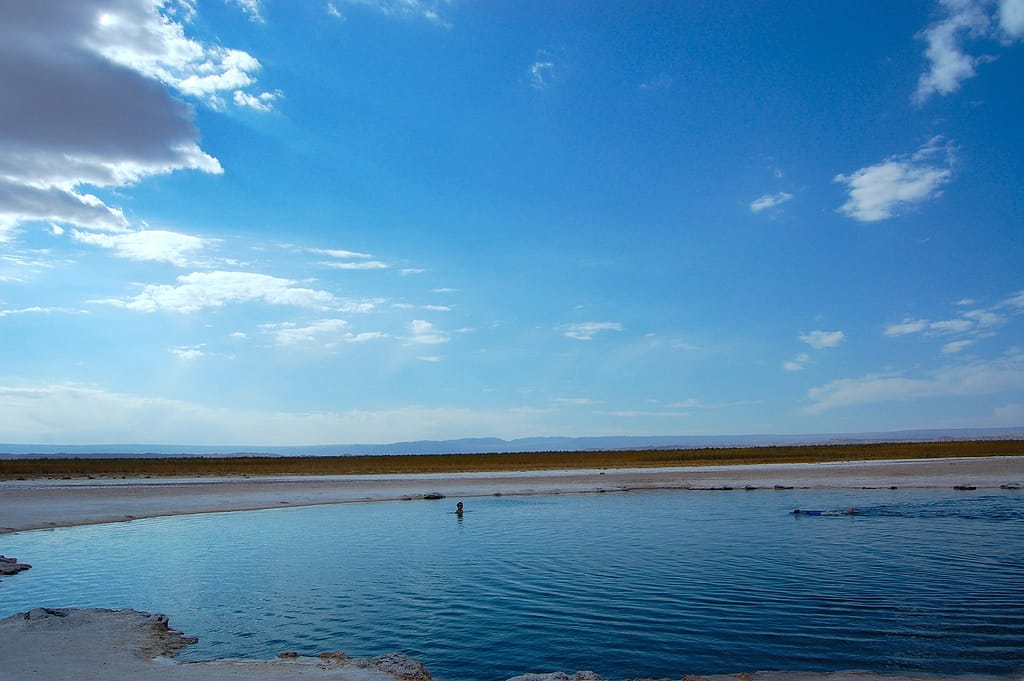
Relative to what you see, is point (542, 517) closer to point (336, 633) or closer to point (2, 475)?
point (336, 633)

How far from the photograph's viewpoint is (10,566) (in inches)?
874

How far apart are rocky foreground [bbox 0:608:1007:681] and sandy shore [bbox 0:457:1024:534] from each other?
22.7 meters

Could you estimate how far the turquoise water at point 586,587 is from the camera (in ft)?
42.4

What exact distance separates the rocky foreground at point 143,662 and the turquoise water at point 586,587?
0.72m

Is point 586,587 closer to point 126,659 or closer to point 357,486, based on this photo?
point 126,659

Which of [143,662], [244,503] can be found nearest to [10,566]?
[143,662]

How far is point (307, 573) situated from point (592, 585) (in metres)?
9.04

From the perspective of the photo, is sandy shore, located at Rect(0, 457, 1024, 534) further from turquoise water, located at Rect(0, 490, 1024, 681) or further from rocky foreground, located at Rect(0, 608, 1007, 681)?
rocky foreground, located at Rect(0, 608, 1007, 681)

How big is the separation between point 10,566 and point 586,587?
61.9 feet

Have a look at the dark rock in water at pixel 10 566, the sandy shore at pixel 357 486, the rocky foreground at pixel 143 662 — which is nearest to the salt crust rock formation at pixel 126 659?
the rocky foreground at pixel 143 662

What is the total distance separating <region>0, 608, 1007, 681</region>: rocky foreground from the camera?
1105 centimetres

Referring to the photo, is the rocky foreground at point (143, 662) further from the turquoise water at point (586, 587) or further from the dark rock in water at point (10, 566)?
the dark rock in water at point (10, 566)

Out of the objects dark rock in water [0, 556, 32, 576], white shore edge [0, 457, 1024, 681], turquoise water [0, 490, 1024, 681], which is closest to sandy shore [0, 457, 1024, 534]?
white shore edge [0, 457, 1024, 681]

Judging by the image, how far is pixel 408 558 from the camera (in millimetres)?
23578
